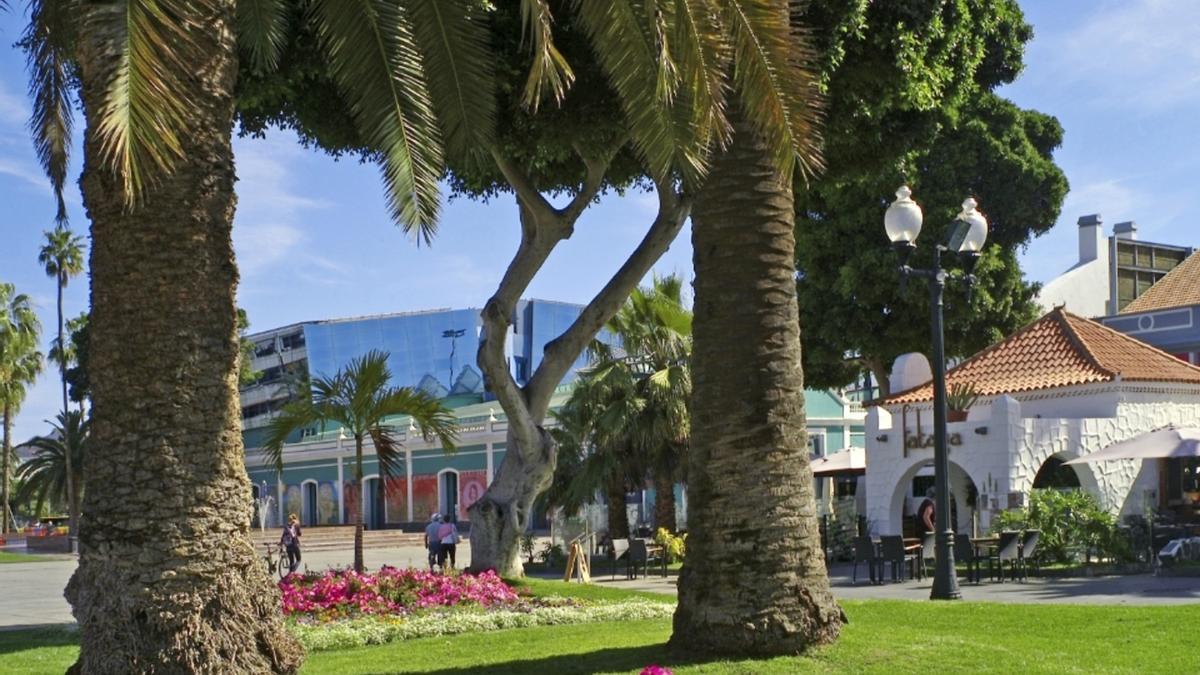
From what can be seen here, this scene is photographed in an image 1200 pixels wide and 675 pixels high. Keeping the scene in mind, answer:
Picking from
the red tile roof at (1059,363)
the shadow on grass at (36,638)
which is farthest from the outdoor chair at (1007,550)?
the shadow on grass at (36,638)

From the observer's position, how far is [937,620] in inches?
496

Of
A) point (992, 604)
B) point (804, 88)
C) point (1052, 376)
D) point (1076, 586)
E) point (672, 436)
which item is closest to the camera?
point (804, 88)

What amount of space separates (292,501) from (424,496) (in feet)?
32.1

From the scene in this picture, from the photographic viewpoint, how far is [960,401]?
25.5 metres

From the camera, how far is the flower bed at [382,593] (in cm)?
1549

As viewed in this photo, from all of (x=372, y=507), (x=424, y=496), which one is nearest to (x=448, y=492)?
(x=424, y=496)

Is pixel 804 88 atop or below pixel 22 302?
below

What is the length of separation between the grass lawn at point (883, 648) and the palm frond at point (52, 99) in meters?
4.46

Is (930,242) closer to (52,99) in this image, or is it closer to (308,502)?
(52,99)

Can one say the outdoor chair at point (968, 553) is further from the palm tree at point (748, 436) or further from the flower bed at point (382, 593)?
the palm tree at point (748, 436)

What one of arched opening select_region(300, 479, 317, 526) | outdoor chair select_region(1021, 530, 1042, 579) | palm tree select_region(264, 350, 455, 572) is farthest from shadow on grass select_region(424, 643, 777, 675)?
arched opening select_region(300, 479, 317, 526)

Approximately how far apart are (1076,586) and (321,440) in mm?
50181

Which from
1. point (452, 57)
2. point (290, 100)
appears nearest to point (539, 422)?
point (290, 100)

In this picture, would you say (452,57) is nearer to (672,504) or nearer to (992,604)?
(992,604)
